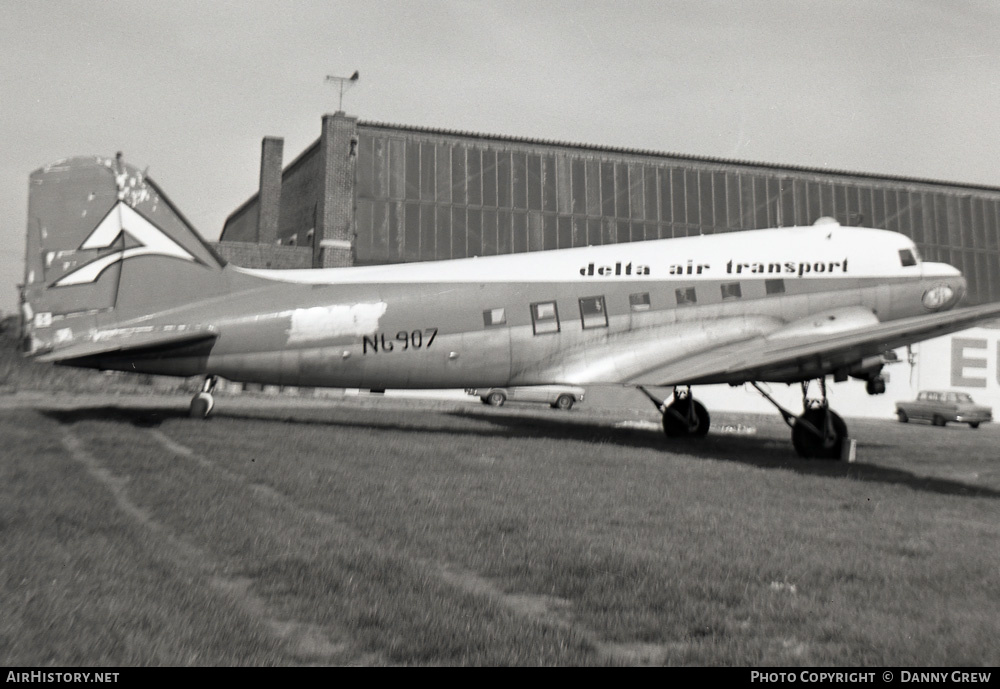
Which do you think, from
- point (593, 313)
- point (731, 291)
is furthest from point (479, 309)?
point (731, 291)

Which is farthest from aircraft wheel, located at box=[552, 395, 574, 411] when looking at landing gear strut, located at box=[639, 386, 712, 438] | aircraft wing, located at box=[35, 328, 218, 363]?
aircraft wing, located at box=[35, 328, 218, 363]

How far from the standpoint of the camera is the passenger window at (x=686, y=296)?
18.3 metres

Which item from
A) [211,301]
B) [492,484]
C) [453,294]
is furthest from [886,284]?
[211,301]

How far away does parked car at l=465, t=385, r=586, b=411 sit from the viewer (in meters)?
37.6

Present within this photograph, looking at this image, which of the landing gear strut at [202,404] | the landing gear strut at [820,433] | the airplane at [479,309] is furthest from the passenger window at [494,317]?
the landing gear strut at [202,404]

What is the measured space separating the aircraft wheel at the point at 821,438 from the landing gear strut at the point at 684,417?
12.6ft

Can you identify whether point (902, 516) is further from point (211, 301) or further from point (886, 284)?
point (211, 301)

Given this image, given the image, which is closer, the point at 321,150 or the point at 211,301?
the point at 211,301

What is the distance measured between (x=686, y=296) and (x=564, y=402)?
2026cm

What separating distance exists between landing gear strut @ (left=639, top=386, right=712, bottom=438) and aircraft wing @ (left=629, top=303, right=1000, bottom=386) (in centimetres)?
297

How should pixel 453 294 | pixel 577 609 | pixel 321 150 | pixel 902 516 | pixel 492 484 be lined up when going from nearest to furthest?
pixel 577 609 → pixel 902 516 → pixel 492 484 → pixel 453 294 → pixel 321 150

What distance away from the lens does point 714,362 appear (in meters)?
16.8

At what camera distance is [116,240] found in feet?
53.5
